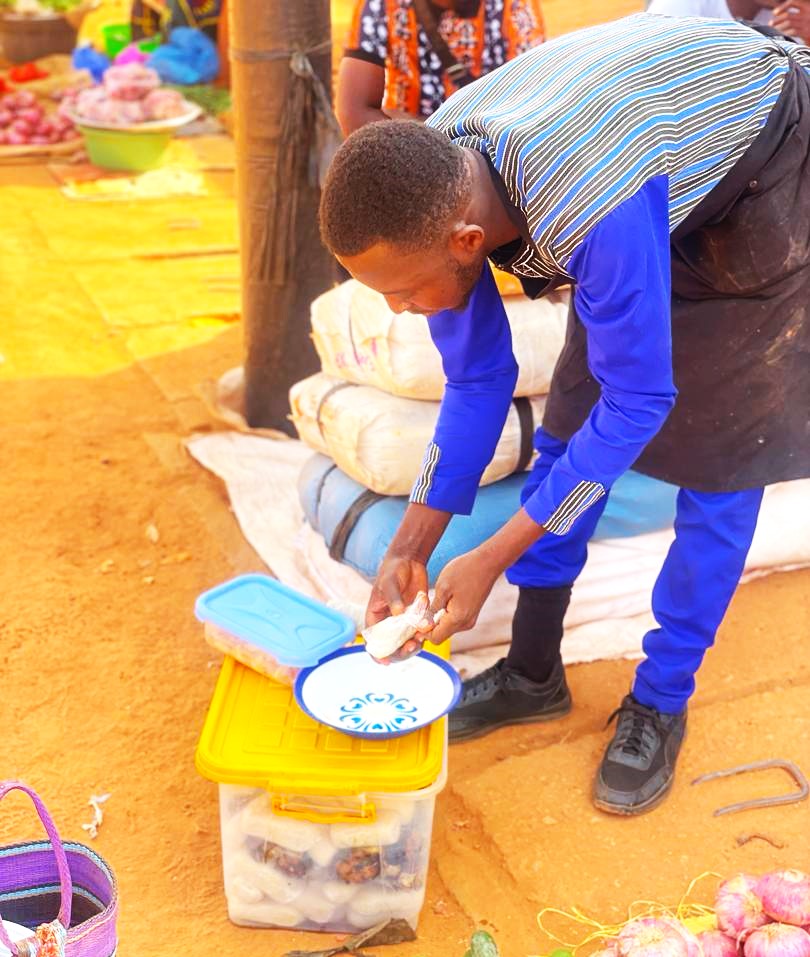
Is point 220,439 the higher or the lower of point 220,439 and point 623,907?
the lower

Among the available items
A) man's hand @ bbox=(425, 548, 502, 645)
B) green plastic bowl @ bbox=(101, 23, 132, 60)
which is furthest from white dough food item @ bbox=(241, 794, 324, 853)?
green plastic bowl @ bbox=(101, 23, 132, 60)

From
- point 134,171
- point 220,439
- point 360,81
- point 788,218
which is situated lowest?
point 134,171

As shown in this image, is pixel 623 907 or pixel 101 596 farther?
pixel 101 596

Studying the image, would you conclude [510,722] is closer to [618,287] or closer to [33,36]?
[618,287]

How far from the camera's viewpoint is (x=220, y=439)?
4.23 meters

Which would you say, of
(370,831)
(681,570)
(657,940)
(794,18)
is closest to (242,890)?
(370,831)

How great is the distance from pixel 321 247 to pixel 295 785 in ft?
7.88

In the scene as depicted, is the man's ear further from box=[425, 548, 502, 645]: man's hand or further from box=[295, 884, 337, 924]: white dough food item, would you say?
box=[295, 884, 337, 924]: white dough food item

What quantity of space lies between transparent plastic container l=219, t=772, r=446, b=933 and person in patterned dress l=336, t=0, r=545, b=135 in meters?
2.04

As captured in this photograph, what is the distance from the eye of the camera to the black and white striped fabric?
6.03ft

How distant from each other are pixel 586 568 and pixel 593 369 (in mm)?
1383

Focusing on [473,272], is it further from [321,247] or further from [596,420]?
[321,247]

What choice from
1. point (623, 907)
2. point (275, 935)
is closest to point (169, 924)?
point (275, 935)

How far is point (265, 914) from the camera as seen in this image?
2316mm
